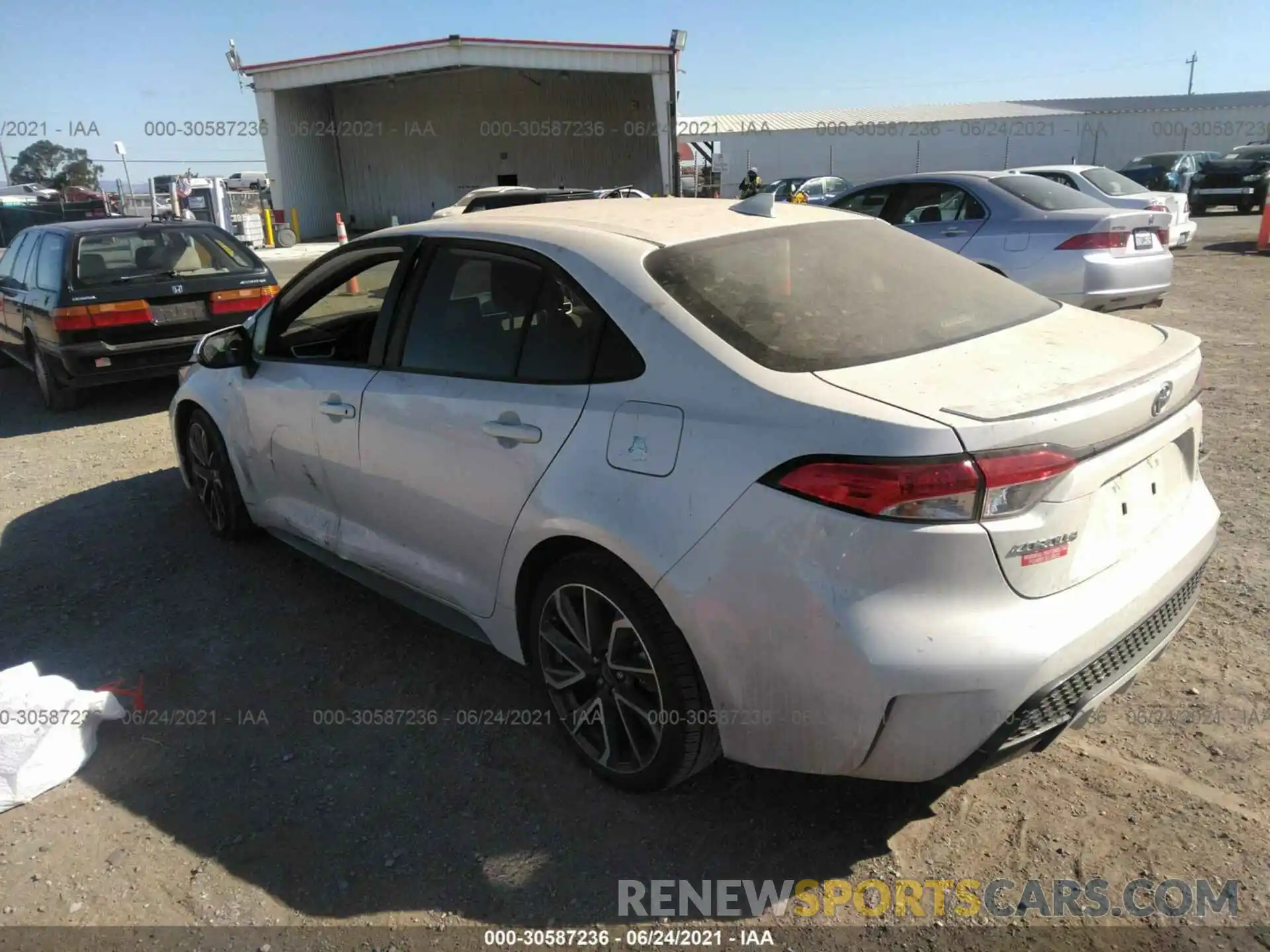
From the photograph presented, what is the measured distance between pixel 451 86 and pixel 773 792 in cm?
3342

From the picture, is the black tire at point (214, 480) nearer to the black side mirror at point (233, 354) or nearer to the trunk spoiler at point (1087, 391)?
the black side mirror at point (233, 354)

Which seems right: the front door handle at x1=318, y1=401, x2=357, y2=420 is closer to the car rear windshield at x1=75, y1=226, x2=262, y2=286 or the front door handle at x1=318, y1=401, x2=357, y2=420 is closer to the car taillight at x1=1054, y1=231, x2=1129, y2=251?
the car rear windshield at x1=75, y1=226, x2=262, y2=286

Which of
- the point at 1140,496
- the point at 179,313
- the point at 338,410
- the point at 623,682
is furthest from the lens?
the point at 179,313

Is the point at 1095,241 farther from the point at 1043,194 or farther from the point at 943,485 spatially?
the point at 943,485

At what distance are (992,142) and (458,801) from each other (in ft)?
136

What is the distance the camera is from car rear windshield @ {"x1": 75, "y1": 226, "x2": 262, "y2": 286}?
7.55 m

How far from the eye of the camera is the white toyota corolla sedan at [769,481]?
6.75 ft

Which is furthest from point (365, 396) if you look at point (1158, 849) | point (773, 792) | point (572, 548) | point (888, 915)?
point (1158, 849)

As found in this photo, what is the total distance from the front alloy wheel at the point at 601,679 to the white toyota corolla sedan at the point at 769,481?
1 centimetres

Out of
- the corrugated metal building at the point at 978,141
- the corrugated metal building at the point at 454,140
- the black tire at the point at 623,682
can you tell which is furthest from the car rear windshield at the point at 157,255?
the corrugated metal building at the point at 978,141

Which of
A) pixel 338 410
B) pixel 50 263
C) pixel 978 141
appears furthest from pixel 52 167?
pixel 338 410

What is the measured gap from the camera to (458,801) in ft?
9.20

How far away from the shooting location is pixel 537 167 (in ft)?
107

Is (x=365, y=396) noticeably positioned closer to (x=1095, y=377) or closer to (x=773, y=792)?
(x=773, y=792)
